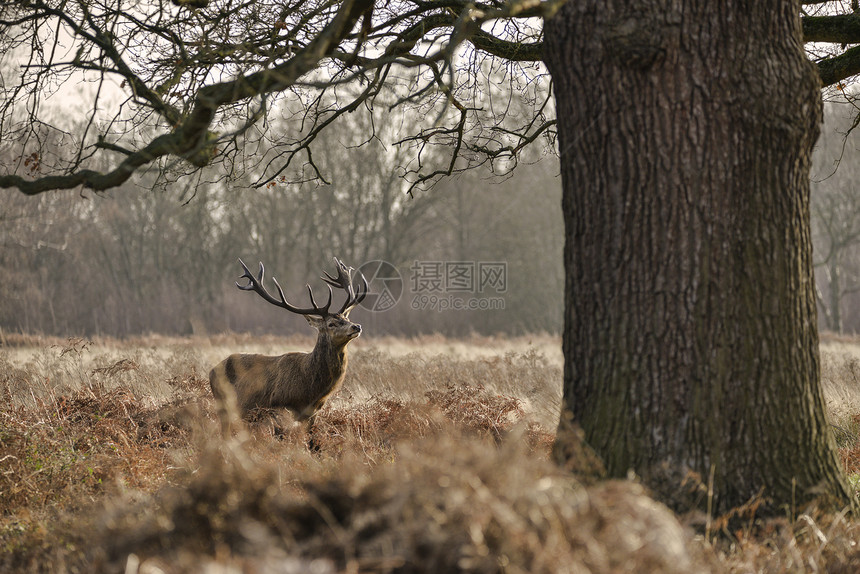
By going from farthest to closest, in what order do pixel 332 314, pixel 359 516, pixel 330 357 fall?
pixel 332 314 → pixel 330 357 → pixel 359 516

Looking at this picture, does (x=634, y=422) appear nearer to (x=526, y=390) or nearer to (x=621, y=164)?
(x=621, y=164)

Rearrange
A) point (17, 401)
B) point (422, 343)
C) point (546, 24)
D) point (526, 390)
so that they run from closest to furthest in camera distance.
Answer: point (546, 24) < point (17, 401) < point (526, 390) < point (422, 343)

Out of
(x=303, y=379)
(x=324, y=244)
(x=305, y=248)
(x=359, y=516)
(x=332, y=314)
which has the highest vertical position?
(x=324, y=244)

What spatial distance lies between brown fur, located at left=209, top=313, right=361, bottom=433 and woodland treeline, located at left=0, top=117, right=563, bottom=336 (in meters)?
20.3

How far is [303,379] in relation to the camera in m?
8.12

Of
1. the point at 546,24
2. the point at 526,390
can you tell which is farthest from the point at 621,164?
the point at 526,390

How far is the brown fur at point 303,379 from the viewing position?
803 centimetres

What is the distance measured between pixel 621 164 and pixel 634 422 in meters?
1.32

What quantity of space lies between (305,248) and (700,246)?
2846 cm

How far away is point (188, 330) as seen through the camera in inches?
1228

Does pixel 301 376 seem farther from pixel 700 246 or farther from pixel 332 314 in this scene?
pixel 700 246

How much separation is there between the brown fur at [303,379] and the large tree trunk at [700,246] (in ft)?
14.6

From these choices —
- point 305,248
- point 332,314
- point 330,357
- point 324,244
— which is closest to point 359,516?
point 330,357

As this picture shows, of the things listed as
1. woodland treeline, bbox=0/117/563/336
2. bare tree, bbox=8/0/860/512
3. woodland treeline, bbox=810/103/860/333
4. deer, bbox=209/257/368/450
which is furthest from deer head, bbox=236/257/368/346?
woodland treeline, bbox=810/103/860/333
